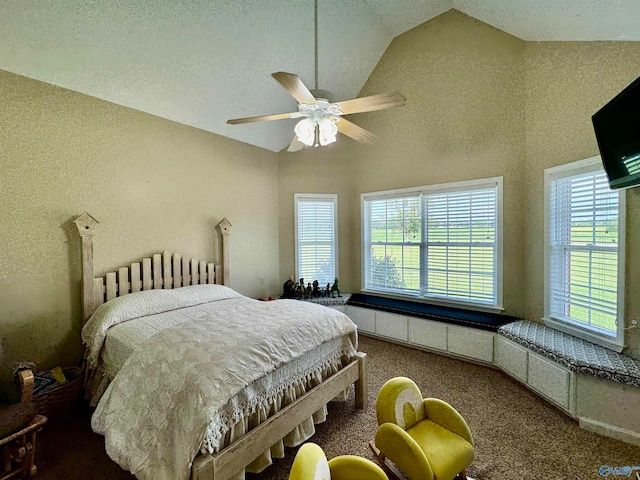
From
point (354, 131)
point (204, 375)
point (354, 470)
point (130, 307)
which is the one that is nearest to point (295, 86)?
point (354, 131)

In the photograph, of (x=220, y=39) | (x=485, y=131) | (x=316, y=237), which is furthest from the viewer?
(x=316, y=237)

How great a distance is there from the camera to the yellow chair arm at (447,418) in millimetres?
1627

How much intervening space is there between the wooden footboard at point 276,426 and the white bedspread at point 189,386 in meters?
0.09

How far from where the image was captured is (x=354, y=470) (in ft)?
4.15

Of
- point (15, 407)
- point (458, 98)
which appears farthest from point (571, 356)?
point (15, 407)

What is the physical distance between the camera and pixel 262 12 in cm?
284

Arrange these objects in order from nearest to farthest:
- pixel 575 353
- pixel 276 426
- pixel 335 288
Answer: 1. pixel 276 426
2. pixel 575 353
3. pixel 335 288

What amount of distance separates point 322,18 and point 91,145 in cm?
Answer: 272

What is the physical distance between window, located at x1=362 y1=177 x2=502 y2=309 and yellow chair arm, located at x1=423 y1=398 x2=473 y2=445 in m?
2.28

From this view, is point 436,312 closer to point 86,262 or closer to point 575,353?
point 575,353

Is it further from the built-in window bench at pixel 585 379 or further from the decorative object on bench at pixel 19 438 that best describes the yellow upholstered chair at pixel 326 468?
the built-in window bench at pixel 585 379

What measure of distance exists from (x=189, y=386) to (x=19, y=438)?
4.16 ft

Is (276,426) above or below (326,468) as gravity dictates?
below

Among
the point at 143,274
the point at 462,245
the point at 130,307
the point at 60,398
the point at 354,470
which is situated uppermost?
the point at 462,245
